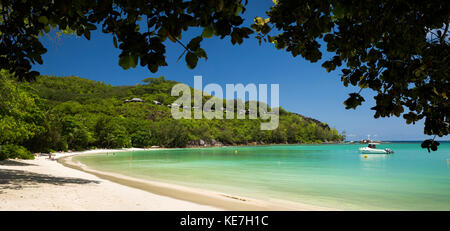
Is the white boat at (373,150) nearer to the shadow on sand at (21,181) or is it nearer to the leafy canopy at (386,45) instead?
the shadow on sand at (21,181)

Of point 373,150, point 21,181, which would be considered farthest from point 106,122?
point 373,150

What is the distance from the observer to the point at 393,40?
8.03 feet

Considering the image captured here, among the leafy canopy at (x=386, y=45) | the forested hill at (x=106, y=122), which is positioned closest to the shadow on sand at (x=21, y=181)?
the forested hill at (x=106, y=122)

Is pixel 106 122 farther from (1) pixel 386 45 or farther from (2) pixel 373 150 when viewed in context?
(1) pixel 386 45

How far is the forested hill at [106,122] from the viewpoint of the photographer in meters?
16.3

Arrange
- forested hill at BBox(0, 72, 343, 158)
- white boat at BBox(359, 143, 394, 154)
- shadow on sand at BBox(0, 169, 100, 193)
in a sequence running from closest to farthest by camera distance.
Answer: shadow on sand at BBox(0, 169, 100, 193)
forested hill at BBox(0, 72, 343, 158)
white boat at BBox(359, 143, 394, 154)

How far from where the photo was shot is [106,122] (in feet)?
202

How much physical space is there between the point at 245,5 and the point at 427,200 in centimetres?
1572

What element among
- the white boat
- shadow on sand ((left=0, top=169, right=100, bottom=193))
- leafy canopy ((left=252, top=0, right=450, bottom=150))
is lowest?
the white boat

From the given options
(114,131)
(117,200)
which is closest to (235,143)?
(114,131)

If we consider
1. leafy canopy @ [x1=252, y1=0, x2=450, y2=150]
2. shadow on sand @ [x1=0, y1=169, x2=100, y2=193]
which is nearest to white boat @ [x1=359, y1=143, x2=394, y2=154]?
shadow on sand @ [x1=0, y1=169, x2=100, y2=193]

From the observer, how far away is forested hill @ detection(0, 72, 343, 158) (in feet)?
53.4

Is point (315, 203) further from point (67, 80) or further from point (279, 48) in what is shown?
point (67, 80)

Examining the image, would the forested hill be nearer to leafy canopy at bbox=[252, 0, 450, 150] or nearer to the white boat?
leafy canopy at bbox=[252, 0, 450, 150]
